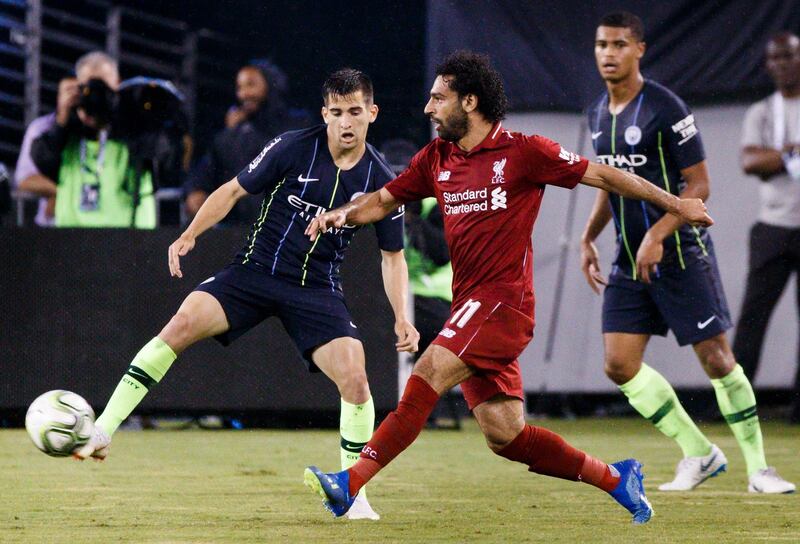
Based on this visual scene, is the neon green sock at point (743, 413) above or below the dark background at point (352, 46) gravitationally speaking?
below

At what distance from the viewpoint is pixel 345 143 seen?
6.76 metres

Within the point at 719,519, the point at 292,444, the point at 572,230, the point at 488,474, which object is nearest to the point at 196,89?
the point at 572,230

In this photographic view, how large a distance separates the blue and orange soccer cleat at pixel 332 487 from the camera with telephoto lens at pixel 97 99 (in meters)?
6.04

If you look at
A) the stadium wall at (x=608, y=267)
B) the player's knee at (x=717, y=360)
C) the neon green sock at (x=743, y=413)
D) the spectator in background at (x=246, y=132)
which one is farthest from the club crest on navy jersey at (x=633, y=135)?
the stadium wall at (x=608, y=267)

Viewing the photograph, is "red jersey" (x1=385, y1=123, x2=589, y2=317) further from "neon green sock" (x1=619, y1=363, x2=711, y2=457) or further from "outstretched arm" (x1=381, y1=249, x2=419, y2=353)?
"neon green sock" (x1=619, y1=363, x2=711, y2=457)

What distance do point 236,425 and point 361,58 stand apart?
3.66 metres

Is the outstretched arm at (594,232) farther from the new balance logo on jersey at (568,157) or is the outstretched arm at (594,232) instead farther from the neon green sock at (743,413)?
the new balance logo on jersey at (568,157)

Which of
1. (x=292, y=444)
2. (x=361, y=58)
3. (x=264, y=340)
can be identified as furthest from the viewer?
(x=361, y=58)

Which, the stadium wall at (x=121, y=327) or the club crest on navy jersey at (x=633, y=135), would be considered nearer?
the club crest on navy jersey at (x=633, y=135)

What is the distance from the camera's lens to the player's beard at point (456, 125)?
5977mm

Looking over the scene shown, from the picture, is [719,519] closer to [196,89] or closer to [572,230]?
[572,230]

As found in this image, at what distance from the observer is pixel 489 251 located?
586 cm

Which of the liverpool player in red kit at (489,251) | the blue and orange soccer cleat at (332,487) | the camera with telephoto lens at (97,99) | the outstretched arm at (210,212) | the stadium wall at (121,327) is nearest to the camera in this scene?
the blue and orange soccer cleat at (332,487)

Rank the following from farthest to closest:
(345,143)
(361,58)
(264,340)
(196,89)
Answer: (196,89)
(361,58)
(264,340)
(345,143)
